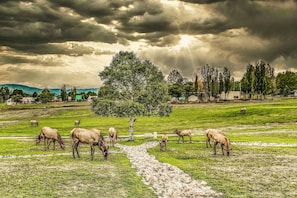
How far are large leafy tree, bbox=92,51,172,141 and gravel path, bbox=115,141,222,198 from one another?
75.6ft

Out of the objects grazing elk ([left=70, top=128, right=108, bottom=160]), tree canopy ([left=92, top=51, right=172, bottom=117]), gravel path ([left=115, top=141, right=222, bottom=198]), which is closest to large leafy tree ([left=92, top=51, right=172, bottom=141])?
tree canopy ([left=92, top=51, right=172, bottom=117])

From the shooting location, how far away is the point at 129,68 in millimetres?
50844

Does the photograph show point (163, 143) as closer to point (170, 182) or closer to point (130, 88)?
point (130, 88)

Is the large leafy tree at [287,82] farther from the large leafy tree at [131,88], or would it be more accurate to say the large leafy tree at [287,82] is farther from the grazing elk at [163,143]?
the grazing elk at [163,143]

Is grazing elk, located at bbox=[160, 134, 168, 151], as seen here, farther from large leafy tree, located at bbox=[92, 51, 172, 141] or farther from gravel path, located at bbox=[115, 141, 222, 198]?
large leafy tree, located at bbox=[92, 51, 172, 141]

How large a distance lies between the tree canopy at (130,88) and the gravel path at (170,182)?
23012mm

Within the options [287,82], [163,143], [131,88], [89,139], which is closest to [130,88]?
[131,88]

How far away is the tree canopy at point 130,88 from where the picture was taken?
164 ft

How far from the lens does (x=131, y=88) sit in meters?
51.3

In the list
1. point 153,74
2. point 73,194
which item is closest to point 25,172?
point 73,194

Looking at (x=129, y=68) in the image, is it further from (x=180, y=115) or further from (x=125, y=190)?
(x=180, y=115)

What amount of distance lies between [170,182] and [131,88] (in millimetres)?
32257

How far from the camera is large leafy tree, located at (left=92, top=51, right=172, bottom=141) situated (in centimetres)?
4981

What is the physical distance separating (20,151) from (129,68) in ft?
70.8
